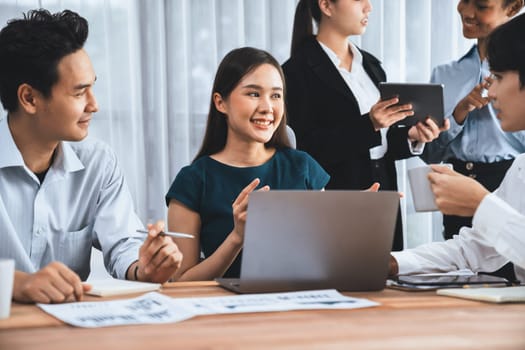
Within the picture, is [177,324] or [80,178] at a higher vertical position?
[80,178]

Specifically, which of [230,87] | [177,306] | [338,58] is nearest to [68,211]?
[230,87]

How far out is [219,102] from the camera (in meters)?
2.34

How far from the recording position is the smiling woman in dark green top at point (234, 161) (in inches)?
85.9

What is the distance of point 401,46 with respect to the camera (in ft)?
12.1

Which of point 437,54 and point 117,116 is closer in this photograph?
point 117,116

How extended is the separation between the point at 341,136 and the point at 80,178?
962 millimetres

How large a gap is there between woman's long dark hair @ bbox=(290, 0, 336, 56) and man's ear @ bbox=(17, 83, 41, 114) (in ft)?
3.63

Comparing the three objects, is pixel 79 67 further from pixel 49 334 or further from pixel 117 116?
pixel 117 116

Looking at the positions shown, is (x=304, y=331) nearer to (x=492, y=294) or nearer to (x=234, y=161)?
(x=492, y=294)

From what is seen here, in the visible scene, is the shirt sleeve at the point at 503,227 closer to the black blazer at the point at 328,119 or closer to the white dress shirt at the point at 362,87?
the black blazer at the point at 328,119

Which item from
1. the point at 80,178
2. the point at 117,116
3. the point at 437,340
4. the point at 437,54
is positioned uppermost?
the point at 437,54

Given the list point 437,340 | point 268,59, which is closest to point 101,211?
point 268,59

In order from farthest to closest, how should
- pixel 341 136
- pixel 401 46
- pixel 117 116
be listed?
pixel 401 46, pixel 117 116, pixel 341 136

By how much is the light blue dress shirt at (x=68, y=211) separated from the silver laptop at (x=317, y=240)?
514 mm
